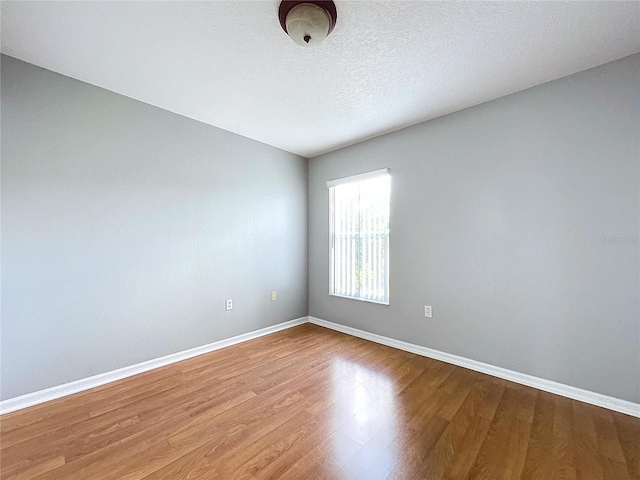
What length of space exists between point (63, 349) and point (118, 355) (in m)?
0.38

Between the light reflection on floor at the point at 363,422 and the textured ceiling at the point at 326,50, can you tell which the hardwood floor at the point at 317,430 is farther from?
the textured ceiling at the point at 326,50

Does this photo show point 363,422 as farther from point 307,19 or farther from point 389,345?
point 307,19

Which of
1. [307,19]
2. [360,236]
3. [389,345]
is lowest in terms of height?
[389,345]

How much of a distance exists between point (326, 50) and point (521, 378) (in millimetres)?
2969

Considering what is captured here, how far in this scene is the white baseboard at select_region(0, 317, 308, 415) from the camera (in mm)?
1863

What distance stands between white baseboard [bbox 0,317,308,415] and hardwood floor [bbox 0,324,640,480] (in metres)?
0.07

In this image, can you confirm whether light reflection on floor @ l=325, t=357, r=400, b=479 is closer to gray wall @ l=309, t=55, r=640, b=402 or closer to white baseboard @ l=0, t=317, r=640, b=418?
white baseboard @ l=0, t=317, r=640, b=418

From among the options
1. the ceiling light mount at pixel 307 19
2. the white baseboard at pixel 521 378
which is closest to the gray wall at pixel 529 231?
the white baseboard at pixel 521 378

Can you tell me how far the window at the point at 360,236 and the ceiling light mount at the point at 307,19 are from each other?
5.82 ft

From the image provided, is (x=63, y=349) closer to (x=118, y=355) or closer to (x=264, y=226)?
(x=118, y=355)

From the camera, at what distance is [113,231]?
2295 millimetres

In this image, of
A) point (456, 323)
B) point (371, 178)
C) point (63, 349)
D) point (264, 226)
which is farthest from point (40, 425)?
point (371, 178)

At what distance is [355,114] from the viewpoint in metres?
2.67

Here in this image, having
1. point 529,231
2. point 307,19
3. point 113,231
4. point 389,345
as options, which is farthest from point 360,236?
point 113,231
